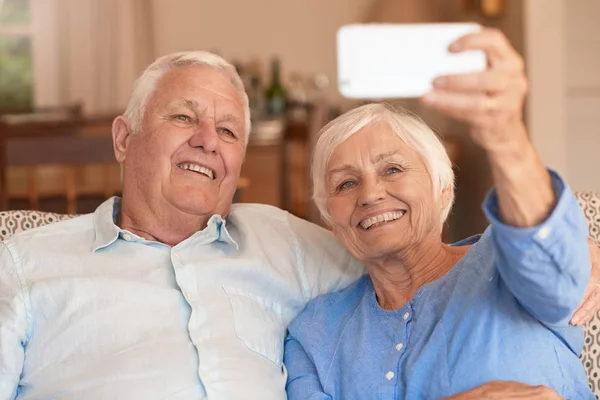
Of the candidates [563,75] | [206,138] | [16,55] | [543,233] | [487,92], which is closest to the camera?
[487,92]

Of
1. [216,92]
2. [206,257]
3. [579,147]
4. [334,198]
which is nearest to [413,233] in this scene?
[334,198]

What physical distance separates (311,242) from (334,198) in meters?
0.22

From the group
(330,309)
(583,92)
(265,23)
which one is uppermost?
(265,23)

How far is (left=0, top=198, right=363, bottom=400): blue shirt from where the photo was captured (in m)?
1.58

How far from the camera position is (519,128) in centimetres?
108

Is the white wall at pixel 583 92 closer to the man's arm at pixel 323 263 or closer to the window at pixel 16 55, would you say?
the man's arm at pixel 323 263

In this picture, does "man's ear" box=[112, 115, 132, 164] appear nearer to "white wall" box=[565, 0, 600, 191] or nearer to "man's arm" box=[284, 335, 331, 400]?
"man's arm" box=[284, 335, 331, 400]

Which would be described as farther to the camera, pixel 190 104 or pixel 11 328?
pixel 190 104

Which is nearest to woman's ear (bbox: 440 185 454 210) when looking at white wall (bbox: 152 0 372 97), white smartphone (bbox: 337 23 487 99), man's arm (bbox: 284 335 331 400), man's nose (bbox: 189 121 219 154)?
man's arm (bbox: 284 335 331 400)

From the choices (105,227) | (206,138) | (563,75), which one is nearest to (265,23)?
(563,75)

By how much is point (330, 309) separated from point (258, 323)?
146 mm

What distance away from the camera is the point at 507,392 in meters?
1.32

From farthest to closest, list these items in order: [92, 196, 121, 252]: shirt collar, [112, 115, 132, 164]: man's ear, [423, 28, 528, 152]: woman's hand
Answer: [112, 115, 132, 164]: man's ear < [92, 196, 121, 252]: shirt collar < [423, 28, 528, 152]: woman's hand

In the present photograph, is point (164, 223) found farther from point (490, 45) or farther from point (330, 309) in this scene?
point (490, 45)
